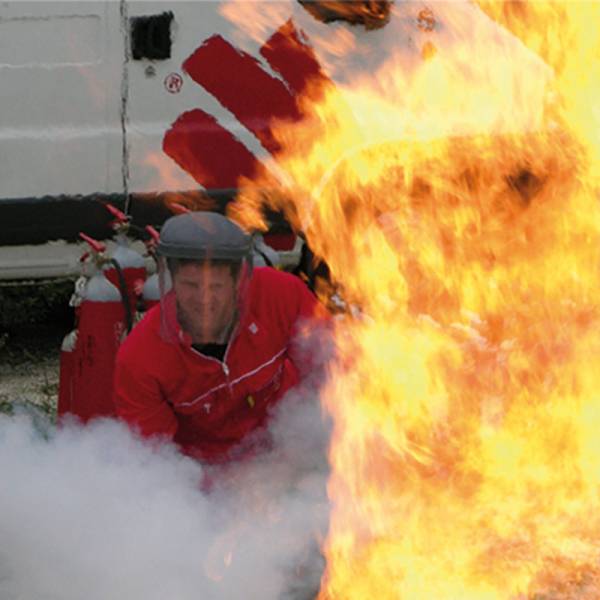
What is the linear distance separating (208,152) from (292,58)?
592 mm

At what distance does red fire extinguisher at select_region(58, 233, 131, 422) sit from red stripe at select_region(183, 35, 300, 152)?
6.21ft

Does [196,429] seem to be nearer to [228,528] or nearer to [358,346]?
[228,528]

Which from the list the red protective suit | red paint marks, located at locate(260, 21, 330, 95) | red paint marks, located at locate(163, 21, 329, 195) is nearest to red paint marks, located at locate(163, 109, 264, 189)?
red paint marks, located at locate(163, 21, 329, 195)

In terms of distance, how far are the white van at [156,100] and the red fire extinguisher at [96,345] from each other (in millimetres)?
1724

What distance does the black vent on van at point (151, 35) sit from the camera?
23.1ft

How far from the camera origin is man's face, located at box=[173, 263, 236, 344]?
14.4 ft

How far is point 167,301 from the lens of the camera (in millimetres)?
4516

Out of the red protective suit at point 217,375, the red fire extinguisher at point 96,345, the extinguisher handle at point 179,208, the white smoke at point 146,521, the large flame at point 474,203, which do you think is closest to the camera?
the white smoke at point 146,521

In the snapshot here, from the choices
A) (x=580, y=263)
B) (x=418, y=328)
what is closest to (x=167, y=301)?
(x=418, y=328)

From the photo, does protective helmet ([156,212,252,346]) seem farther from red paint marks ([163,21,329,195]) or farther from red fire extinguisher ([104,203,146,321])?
red paint marks ([163,21,329,195])

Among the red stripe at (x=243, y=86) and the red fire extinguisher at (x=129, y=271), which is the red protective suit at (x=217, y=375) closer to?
the red fire extinguisher at (x=129, y=271)

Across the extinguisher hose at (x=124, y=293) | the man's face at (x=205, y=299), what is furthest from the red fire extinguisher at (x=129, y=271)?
the man's face at (x=205, y=299)

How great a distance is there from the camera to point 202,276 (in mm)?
4395

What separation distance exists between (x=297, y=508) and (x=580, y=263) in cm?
309
